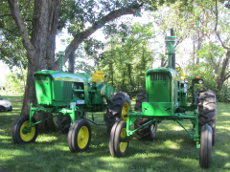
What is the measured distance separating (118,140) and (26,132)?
2.62m

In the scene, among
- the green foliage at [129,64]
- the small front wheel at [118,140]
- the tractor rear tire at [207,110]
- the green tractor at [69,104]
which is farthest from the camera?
the green foliage at [129,64]

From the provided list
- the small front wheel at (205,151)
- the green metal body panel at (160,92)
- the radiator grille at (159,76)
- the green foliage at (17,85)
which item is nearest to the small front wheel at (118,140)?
the green metal body panel at (160,92)

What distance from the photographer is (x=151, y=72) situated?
554 cm

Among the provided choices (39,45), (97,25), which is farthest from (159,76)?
(97,25)

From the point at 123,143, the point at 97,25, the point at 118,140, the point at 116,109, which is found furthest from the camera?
the point at 97,25

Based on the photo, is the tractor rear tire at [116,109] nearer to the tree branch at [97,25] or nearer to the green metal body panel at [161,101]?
the green metal body panel at [161,101]

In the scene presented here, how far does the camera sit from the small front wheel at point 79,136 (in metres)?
5.44

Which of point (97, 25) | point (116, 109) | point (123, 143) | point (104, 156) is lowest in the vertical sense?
point (104, 156)

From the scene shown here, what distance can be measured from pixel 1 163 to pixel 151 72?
134 inches

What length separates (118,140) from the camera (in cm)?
514

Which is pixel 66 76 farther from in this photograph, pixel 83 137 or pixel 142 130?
pixel 142 130

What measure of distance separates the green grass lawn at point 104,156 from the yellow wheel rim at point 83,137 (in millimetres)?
213

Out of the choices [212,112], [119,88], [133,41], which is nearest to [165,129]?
[212,112]

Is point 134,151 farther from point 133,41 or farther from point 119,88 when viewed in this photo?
point 133,41
